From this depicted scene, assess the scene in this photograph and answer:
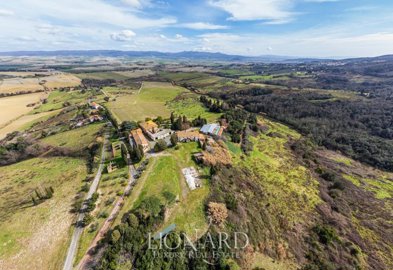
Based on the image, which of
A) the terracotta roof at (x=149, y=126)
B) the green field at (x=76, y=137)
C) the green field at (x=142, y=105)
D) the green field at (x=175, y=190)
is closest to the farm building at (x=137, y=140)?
the terracotta roof at (x=149, y=126)

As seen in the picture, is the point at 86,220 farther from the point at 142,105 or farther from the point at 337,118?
the point at 337,118

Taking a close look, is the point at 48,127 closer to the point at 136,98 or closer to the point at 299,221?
the point at 136,98

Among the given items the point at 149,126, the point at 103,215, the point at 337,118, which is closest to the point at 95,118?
the point at 149,126

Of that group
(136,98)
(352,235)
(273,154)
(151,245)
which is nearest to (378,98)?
(273,154)

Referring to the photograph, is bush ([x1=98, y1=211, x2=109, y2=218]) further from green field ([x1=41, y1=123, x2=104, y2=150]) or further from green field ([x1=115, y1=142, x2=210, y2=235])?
green field ([x1=41, y1=123, x2=104, y2=150])

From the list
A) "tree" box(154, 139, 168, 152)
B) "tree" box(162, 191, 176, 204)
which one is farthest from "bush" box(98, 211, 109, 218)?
"tree" box(154, 139, 168, 152)

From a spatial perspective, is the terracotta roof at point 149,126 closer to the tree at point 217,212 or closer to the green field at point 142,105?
the green field at point 142,105
